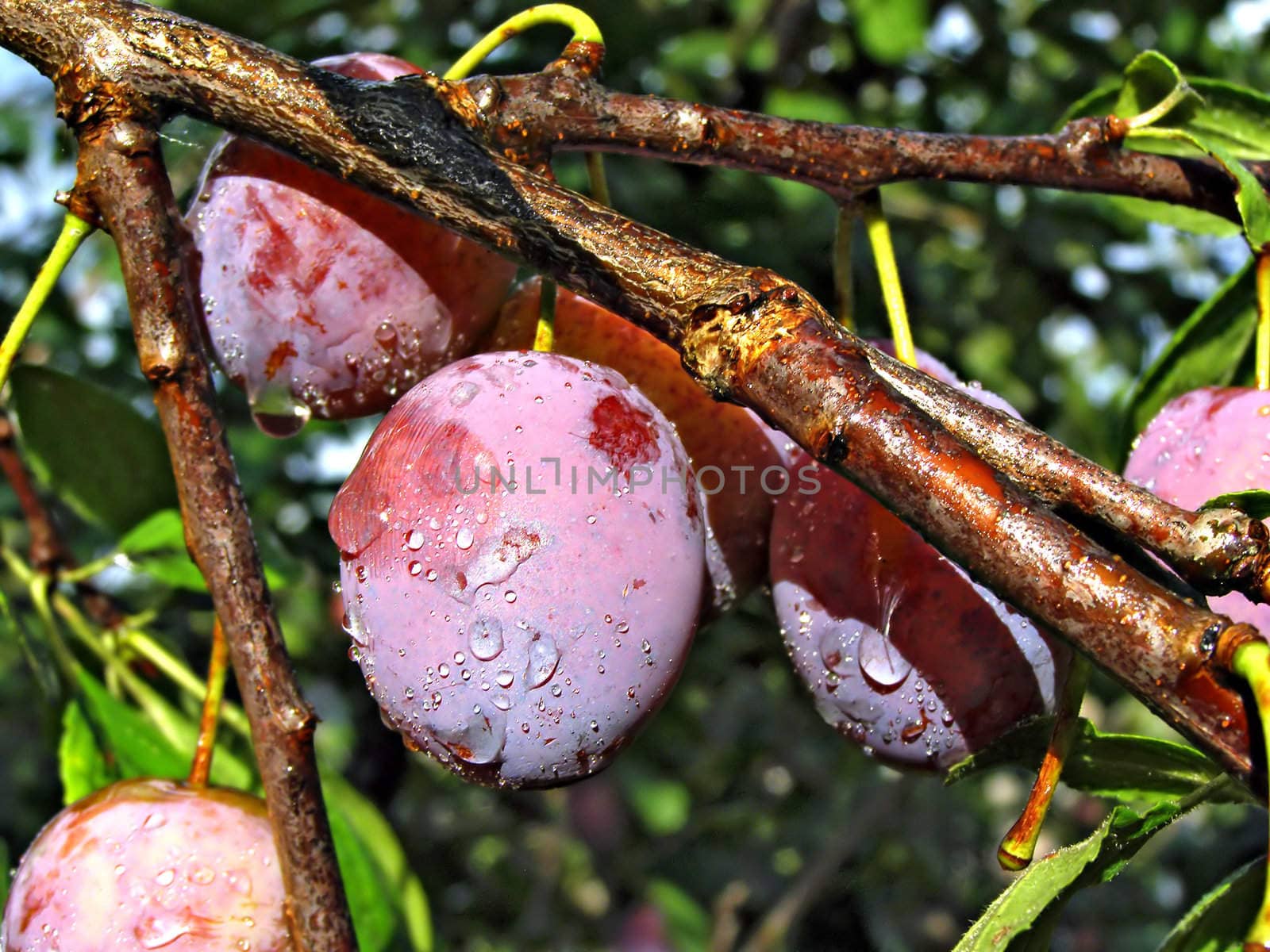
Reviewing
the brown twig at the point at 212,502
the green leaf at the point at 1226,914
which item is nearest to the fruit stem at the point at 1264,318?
the green leaf at the point at 1226,914

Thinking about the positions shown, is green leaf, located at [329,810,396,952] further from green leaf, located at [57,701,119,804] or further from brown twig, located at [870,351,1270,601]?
brown twig, located at [870,351,1270,601]

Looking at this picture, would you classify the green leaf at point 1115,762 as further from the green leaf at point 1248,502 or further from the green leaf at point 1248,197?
the green leaf at point 1248,197

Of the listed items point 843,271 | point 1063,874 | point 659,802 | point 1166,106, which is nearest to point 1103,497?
point 1063,874

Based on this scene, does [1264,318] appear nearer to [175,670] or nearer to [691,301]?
[691,301]

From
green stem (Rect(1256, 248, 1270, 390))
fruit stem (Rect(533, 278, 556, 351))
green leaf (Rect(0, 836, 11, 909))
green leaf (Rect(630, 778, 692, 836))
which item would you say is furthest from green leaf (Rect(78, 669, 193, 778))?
green leaf (Rect(630, 778, 692, 836))

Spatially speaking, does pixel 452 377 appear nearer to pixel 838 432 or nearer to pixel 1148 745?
pixel 838 432

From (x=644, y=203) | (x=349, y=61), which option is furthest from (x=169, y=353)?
(x=644, y=203)
